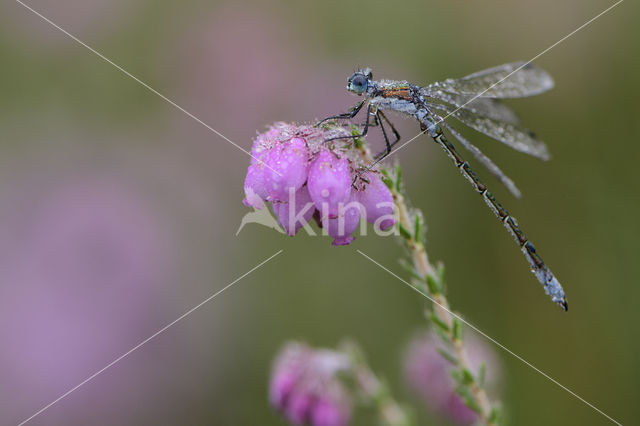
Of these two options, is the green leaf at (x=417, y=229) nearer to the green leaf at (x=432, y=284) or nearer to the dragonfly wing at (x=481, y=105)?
the green leaf at (x=432, y=284)

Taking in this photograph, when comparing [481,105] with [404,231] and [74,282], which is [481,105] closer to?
[404,231]

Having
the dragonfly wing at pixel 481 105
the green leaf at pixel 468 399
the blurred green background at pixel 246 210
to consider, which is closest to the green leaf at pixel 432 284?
the green leaf at pixel 468 399

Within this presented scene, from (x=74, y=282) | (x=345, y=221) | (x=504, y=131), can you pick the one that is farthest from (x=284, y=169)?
(x=74, y=282)

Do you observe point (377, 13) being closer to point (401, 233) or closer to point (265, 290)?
point (265, 290)

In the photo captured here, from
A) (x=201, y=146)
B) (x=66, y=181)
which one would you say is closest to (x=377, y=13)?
(x=201, y=146)

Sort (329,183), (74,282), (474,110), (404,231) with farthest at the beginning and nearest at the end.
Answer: (74,282) < (474,110) < (404,231) < (329,183)

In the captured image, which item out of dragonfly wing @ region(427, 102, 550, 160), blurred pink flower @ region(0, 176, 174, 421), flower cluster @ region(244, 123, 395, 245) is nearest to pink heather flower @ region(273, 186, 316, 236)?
flower cluster @ region(244, 123, 395, 245)
